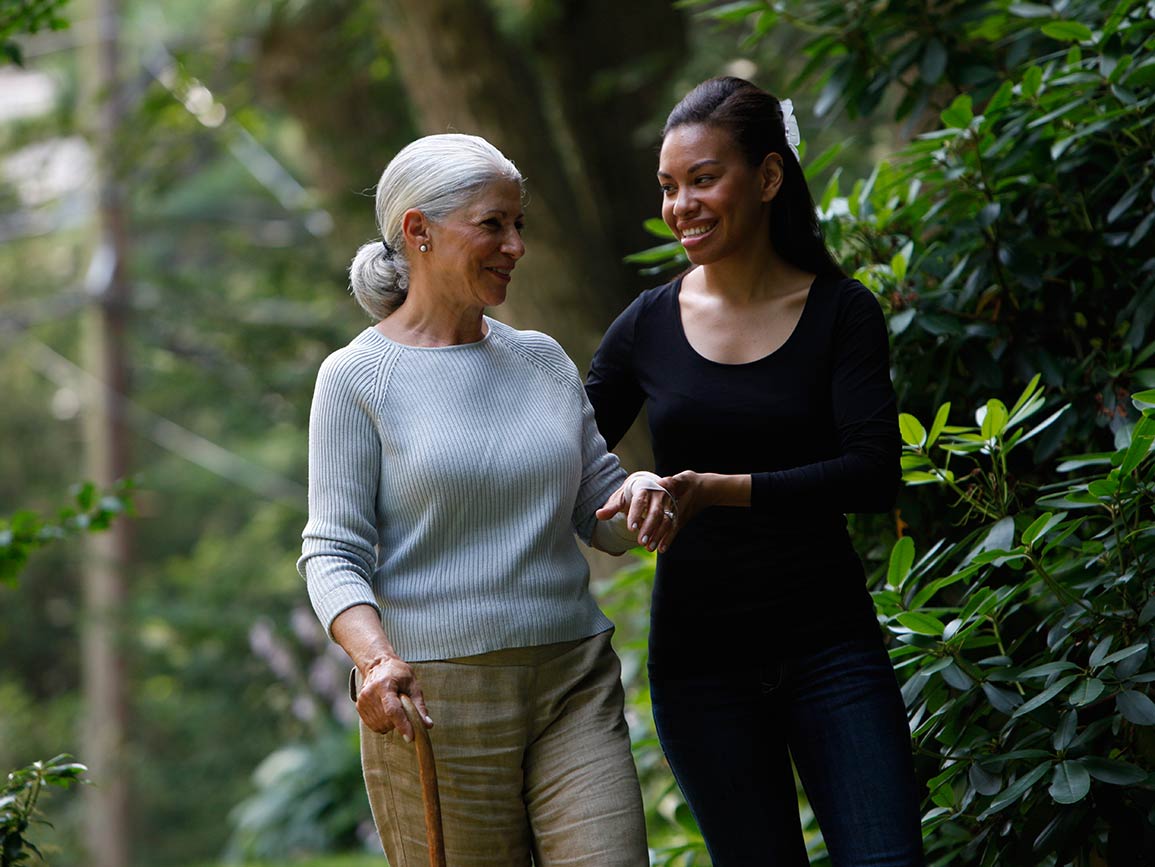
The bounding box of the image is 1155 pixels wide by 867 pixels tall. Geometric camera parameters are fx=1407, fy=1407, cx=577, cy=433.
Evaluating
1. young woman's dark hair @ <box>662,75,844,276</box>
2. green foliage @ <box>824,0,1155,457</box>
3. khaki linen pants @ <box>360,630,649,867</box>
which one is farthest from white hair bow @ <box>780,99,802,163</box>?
khaki linen pants @ <box>360,630,649,867</box>

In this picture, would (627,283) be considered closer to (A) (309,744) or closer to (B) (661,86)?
(B) (661,86)

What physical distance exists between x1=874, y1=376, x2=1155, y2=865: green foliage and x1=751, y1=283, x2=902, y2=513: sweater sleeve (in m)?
0.30

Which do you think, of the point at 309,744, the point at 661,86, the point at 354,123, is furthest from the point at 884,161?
the point at 309,744

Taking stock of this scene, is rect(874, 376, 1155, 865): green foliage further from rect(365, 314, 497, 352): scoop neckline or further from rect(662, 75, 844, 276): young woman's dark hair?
rect(365, 314, 497, 352): scoop neckline

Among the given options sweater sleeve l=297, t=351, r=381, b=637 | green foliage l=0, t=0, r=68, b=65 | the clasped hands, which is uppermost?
green foliage l=0, t=0, r=68, b=65


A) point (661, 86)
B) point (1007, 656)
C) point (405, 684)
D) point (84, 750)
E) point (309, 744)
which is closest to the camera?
point (405, 684)

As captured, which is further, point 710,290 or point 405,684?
point 710,290

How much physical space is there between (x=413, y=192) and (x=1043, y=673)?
142 centimetres

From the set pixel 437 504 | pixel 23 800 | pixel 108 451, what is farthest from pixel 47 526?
→ pixel 108 451

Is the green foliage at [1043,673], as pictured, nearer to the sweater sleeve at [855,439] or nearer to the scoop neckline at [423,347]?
the sweater sleeve at [855,439]

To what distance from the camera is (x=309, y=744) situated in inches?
452

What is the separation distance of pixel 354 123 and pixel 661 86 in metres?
2.26

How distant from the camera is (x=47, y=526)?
11.0ft

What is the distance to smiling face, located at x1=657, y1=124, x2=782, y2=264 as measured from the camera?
243cm
